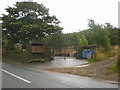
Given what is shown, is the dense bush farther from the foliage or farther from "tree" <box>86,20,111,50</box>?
the foliage

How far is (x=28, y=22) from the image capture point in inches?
942

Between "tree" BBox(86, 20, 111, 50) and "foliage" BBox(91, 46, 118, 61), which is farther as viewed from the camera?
"tree" BBox(86, 20, 111, 50)

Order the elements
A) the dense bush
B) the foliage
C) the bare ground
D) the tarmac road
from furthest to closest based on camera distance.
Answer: the dense bush
the foliage
the bare ground
the tarmac road

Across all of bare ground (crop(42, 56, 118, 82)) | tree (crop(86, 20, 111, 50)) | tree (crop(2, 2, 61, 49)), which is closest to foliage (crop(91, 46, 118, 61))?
tree (crop(86, 20, 111, 50))

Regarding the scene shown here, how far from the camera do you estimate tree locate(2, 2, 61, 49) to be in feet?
77.9

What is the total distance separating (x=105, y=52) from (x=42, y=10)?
12148mm

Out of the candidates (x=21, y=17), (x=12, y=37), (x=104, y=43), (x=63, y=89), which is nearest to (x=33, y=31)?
(x=21, y=17)

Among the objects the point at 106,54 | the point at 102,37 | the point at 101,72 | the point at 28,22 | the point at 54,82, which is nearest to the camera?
the point at 54,82

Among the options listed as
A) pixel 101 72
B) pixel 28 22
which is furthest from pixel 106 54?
pixel 28 22

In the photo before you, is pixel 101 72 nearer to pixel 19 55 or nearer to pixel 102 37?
pixel 102 37

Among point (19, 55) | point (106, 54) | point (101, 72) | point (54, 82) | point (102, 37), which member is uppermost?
point (102, 37)

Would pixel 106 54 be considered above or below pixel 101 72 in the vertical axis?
Answer: above

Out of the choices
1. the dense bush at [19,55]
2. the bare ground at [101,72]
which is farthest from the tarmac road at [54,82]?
the dense bush at [19,55]

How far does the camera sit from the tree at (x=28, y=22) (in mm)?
23734
